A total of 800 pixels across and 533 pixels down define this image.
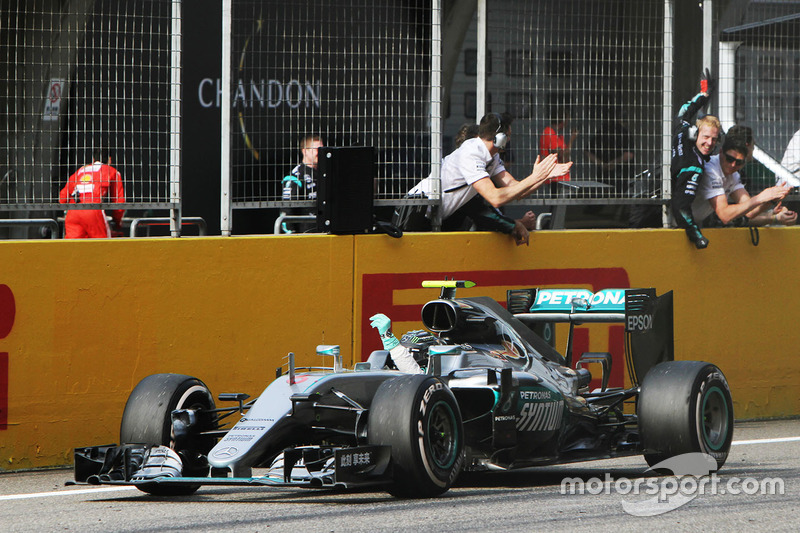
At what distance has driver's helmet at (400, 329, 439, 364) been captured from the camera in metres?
8.02

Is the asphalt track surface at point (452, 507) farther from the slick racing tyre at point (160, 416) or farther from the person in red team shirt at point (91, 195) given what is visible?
the person in red team shirt at point (91, 195)

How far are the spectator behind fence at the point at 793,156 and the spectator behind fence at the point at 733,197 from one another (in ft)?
1.54

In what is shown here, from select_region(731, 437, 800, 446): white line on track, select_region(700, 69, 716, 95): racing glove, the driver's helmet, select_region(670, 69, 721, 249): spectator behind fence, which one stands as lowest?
select_region(731, 437, 800, 446): white line on track

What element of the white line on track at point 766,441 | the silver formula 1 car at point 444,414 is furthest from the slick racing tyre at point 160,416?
the white line on track at point 766,441

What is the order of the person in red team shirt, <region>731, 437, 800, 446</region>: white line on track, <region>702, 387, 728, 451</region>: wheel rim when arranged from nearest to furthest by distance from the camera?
<region>702, 387, 728, 451</region>: wheel rim < the person in red team shirt < <region>731, 437, 800, 446</region>: white line on track

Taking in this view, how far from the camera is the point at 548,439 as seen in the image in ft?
26.0

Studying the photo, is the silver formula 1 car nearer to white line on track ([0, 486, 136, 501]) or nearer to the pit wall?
white line on track ([0, 486, 136, 501])

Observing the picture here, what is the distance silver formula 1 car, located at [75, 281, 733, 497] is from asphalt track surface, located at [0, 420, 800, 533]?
164 mm

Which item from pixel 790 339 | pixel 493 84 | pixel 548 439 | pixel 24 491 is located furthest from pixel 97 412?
pixel 790 339

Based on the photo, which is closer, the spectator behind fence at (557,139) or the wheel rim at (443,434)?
the wheel rim at (443,434)

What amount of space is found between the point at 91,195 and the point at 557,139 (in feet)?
13.5

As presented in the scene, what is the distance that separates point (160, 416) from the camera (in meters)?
7.43

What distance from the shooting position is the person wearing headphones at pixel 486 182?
1084 cm
